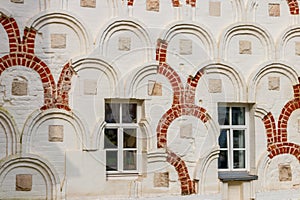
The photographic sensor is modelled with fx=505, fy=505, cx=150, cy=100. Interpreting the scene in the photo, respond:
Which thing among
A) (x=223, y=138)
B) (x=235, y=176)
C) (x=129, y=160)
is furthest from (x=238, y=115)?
(x=129, y=160)

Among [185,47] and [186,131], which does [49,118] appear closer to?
[186,131]

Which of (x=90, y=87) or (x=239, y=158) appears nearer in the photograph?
(x=90, y=87)

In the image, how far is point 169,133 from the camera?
6.82 meters

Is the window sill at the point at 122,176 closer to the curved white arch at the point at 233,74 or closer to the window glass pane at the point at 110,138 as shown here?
the window glass pane at the point at 110,138

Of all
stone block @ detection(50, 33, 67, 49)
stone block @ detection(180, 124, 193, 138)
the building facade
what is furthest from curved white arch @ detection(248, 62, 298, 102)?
stone block @ detection(50, 33, 67, 49)

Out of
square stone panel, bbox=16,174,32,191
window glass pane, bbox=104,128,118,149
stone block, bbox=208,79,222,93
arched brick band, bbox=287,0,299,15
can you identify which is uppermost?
arched brick band, bbox=287,0,299,15

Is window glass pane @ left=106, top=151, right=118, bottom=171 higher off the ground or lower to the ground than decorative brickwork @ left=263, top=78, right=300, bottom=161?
lower

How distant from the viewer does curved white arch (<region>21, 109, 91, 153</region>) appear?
6.20 m

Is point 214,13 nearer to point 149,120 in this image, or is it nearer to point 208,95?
point 208,95

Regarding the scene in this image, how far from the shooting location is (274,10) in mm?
7398

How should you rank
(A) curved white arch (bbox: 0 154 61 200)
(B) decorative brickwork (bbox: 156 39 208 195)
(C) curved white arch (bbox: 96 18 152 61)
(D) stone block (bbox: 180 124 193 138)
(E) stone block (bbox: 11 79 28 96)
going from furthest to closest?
(D) stone block (bbox: 180 124 193 138), (B) decorative brickwork (bbox: 156 39 208 195), (C) curved white arch (bbox: 96 18 152 61), (E) stone block (bbox: 11 79 28 96), (A) curved white arch (bbox: 0 154 61 200)

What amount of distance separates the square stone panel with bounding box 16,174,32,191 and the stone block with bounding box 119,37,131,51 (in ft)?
6.63

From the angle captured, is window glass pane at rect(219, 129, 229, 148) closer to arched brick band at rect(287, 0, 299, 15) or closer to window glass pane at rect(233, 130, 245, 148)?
window glass pane at rect(233, 130, 245, 148)

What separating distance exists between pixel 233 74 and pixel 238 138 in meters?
0.94
